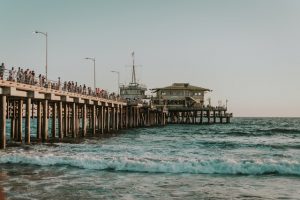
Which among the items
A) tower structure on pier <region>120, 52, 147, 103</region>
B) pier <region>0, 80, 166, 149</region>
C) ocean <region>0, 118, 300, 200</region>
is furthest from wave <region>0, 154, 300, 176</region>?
tower structure on pier <region>120, 52, 147, 103</region>

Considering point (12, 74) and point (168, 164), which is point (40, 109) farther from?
point (168, 164)

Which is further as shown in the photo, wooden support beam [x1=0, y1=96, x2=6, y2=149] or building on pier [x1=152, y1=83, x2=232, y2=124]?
building on pier [x1=152, y1=83, x2=232, y2=124]

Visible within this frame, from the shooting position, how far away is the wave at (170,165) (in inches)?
792

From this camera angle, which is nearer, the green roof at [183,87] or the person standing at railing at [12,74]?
the person standing at railing at [12,74]

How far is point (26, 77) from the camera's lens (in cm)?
2922

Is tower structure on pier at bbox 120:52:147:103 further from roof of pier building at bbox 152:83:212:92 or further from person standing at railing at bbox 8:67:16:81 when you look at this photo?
person standing at railing at bbox 8:67:16:81

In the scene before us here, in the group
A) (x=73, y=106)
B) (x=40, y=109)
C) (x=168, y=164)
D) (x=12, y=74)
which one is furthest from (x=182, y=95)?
(x=168, y=164)

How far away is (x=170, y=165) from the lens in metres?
20.6

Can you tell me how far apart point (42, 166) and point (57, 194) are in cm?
677

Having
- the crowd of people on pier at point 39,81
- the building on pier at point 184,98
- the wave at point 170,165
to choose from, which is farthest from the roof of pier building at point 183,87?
the wave at point 170,165

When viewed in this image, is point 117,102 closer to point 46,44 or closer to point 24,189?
point 46,44

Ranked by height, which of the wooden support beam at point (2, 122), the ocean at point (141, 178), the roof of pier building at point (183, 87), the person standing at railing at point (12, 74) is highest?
the roof of pier building at point (183, 87)

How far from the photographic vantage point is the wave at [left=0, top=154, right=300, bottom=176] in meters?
20.1

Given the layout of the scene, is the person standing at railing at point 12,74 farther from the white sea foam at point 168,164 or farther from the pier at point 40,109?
the white sea foam at point 168,164
